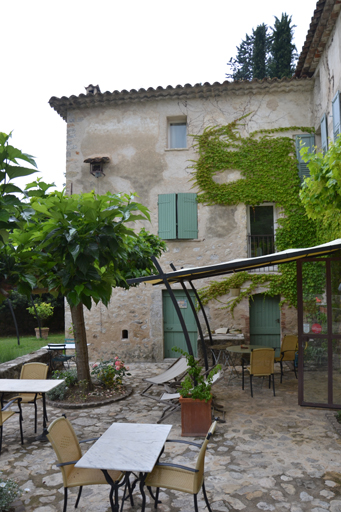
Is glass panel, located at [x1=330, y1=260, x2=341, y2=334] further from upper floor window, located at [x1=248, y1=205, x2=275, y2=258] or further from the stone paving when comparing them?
upper floor window, located at [x1=248, y1=205, x2=275, y2=258]

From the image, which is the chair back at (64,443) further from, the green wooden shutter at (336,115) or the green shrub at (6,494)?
the green wooden shutter at (336,115)

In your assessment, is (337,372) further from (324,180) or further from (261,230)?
(261,230)

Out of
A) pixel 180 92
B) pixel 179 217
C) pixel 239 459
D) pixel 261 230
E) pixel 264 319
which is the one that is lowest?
pixel 239 459

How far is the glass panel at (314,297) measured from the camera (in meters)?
6.18

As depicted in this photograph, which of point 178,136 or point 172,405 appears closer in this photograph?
point 172,405

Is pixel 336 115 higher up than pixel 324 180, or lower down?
higher up

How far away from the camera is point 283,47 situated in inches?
643

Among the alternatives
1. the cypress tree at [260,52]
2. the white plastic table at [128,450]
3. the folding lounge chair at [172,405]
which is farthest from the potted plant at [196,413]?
the cypress tree at [260,52]

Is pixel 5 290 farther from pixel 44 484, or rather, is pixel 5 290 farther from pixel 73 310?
pixel 73 310

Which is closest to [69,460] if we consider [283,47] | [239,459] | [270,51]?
[239,459]

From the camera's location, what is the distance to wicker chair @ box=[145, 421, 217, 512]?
291cm

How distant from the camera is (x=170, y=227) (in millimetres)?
10758

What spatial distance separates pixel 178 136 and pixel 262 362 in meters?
7.16

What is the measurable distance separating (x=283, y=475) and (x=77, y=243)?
298 cm
